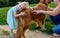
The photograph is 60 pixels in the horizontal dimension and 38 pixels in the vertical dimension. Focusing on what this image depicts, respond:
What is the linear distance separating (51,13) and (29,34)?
71.4 inches

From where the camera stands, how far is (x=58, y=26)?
470 centimetres

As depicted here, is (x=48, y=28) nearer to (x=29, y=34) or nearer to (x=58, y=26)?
(x=29, y=34)

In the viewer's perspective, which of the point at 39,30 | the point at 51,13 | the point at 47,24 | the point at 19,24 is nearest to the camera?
the point at 51,13

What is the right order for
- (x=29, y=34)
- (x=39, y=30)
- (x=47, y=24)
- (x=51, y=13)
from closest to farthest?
(x=51, y=13), (x=29, y=34), (x=39, y=30), (x=47, y=24)

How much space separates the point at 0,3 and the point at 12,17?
9290 mm

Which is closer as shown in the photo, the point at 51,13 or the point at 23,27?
the point at 51,13

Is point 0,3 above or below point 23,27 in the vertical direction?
below

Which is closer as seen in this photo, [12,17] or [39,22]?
[12,17]

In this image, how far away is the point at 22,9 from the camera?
5125mm

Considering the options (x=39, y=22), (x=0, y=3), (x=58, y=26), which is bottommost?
(x=0, y=3)

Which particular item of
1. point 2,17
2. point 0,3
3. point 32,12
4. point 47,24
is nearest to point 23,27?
point 32,12

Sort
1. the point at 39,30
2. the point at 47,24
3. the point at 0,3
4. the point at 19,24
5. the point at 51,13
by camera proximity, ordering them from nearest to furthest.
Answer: the point at 51,13 → the point at 19,24 → the point at 39,30 → the point at 47,24 → the point at 0,3

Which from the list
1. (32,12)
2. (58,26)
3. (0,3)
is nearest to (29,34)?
(32,12)

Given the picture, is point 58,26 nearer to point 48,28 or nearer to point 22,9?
point 22,9
